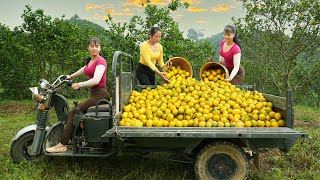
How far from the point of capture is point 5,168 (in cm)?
514

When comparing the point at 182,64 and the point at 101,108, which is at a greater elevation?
the point at 182,64

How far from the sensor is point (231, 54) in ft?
20.0

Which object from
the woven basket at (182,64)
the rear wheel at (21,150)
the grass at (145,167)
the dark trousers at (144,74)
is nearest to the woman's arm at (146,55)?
the dark trousers at (144,74)

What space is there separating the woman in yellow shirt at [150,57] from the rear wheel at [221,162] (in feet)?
Result: 6.31

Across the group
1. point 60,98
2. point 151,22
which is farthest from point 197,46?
point 60,98

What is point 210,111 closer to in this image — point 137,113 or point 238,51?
point 137,113

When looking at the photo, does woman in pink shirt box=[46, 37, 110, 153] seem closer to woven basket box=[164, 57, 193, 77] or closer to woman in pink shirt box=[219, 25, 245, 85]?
woven basket box=[164, 57, 193, 77]

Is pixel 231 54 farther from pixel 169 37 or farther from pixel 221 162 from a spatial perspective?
pixel 169 37

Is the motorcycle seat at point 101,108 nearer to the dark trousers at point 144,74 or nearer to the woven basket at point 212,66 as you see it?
the dark trousers at point 144,74

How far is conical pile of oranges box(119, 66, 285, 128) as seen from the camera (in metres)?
4.54

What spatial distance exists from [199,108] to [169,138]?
25.9 inches

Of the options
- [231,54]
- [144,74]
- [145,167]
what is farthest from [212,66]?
[145,167]

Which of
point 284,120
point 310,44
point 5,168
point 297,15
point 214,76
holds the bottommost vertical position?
point 5,168

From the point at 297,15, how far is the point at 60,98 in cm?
794
